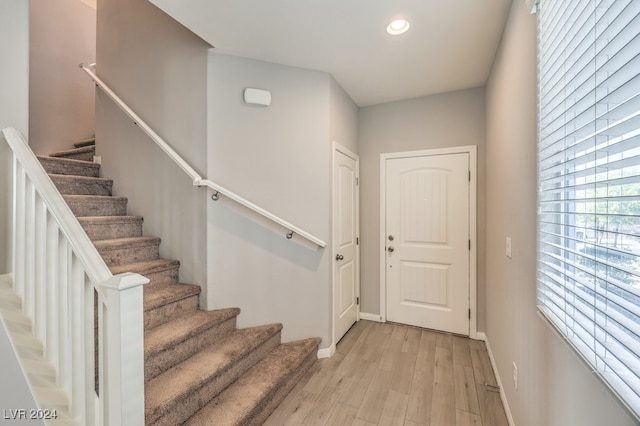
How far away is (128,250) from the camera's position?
2.29m

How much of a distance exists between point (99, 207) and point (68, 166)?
665 mm

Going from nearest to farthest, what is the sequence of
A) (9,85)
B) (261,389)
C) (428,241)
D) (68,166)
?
(9,85), (261,389), (68,166), (428,241)

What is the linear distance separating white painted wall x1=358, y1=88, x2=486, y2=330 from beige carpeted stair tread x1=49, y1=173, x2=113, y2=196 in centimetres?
277

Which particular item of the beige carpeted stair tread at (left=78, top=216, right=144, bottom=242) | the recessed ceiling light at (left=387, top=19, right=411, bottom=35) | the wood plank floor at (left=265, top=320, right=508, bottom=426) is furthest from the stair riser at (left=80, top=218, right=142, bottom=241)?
the recessed ceiling light at (left=387, top=19, right=411, bottom=35)

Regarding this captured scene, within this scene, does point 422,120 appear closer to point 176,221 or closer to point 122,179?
point 176,221

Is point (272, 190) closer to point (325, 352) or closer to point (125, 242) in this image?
point (125, 242)

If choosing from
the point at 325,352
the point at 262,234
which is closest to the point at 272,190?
the point at 262,234

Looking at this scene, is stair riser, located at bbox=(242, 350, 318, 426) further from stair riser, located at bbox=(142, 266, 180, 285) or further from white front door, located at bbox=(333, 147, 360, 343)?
stair riser, located at bbox=(142, 266, 180, 285)

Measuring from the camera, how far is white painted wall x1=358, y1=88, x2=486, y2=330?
2834 mm

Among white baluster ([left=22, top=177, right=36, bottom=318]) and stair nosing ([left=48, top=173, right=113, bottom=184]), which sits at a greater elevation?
stair nosing ([left=48, top=173, right=113, bottom=184])

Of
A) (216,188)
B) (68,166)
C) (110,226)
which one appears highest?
(68,166)

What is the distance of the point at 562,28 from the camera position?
98 centimetres

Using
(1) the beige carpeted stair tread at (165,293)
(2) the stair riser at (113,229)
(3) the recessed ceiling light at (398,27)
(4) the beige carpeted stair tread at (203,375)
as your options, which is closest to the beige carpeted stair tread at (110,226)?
(2) the stair riser at (113,229)

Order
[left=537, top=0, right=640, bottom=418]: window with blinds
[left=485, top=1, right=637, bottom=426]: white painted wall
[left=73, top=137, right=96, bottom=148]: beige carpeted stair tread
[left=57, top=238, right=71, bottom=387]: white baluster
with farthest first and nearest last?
1. [left=73, top=137, right=96, bottom=148]: beige carpeted stair tread
2. [left=57, top=238, right=71, bottom=387]: white baluster
3. [left=485, top=1, right=637, bottom=426]: white painted wall
4. [left=537, top=0, right=640, bottom=418]: window with blinds
